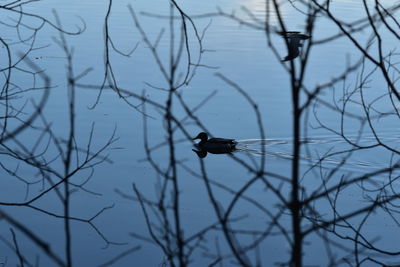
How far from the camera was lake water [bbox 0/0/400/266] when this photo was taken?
19.3 ft

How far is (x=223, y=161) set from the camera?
332 inches

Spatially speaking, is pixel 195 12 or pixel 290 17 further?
pixel 290 17

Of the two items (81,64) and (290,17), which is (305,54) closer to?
(81,64)

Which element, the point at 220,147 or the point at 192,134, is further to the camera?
the point at 192,134

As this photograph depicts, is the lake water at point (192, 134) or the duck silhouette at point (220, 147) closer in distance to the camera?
the lake water at point (192, 134)

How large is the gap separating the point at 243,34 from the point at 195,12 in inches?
40.9

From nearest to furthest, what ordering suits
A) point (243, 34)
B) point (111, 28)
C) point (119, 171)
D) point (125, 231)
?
point (125, 231), point (119, 171), point (111, 28), point (243, 34)

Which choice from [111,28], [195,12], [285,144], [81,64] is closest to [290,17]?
[195,12]

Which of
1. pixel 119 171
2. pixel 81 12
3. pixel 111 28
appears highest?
pixel 81 12

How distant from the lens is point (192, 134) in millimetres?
10305

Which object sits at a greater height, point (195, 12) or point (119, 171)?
point (195, 12)

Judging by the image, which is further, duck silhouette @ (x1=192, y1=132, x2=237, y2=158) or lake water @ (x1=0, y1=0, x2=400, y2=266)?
duck silhouette @ (x1=192, y1=132, x2=237, y2=158)

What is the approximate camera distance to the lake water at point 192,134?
5.89 metres

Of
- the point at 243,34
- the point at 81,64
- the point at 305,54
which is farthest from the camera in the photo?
the point at 243,34
